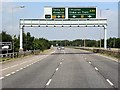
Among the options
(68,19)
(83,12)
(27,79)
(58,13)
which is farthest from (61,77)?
(68,19)

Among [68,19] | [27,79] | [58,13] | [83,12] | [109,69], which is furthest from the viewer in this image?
[68,19]

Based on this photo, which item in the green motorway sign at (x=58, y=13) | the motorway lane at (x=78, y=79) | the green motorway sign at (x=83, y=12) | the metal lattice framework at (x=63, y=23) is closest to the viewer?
the motorway lane at (x=78, y=79)

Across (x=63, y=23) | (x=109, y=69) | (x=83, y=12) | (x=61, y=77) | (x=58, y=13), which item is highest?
(x=83, y=12)

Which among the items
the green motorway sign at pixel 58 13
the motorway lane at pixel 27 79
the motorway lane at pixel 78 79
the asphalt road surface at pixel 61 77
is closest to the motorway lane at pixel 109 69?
the asphalt road surface at pixel 61 77

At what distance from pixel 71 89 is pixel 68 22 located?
2095 inches

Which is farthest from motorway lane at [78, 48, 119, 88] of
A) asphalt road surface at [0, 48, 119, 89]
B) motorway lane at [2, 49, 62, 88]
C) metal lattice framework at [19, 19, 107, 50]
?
metal lattice framework at [19, 19, 107, 50]

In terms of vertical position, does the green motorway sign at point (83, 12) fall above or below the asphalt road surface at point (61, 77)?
above

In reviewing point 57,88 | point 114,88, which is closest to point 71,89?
point 57,88

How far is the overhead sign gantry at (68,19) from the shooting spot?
6462cm

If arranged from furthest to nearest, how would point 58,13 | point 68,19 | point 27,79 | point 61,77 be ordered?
point 68,19 → point 58,13 → point 61,77 → point 27,79

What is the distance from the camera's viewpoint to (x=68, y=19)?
219 feet

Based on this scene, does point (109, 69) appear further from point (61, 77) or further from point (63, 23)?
point (63, 23)

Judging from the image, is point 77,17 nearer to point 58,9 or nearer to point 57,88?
point 58,9

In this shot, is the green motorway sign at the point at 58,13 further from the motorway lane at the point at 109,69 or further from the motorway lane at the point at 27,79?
the motorway lane at the point at 27,79
